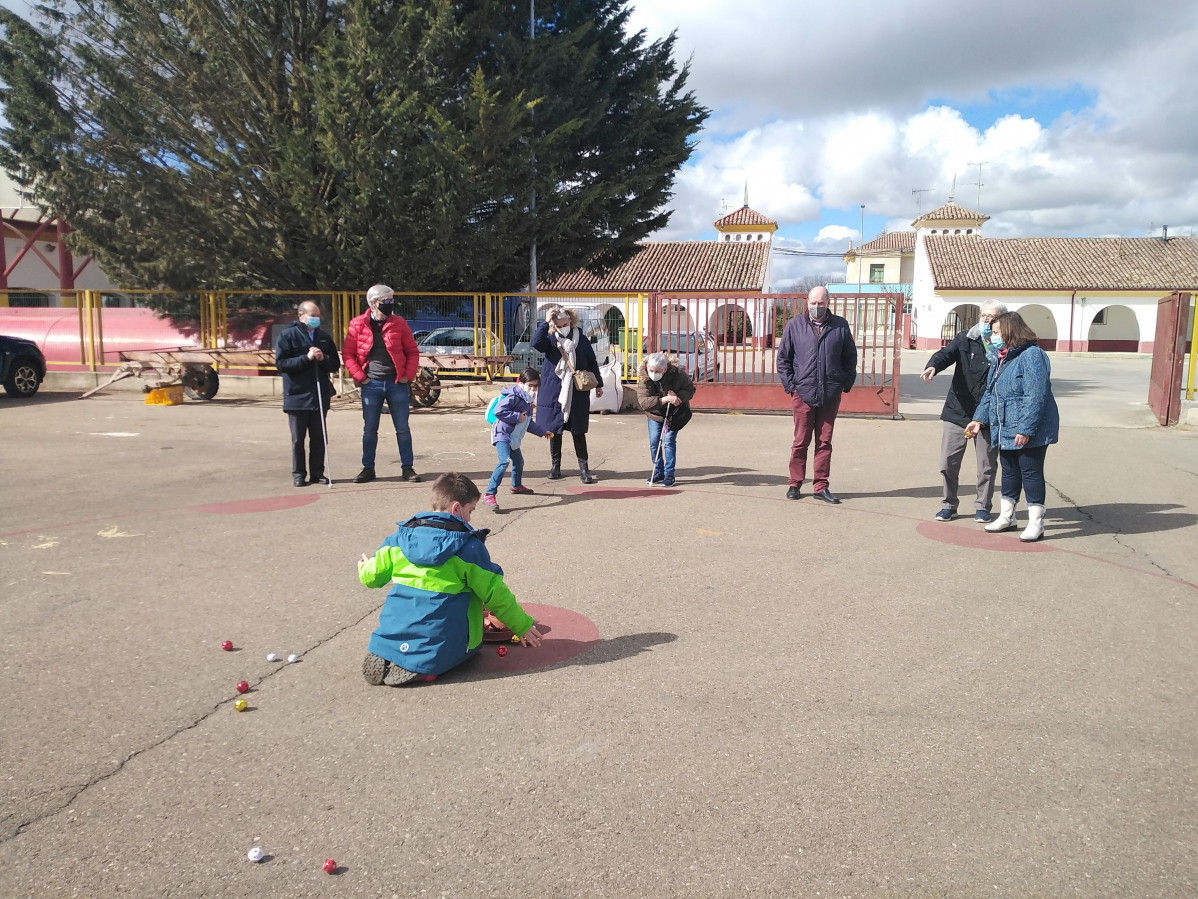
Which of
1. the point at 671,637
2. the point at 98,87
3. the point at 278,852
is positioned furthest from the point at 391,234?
the point at 278,852

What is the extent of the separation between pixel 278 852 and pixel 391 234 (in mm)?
15253

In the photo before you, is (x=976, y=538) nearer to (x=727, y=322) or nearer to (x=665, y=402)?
(x=665, y=402)

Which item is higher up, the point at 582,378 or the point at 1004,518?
the point at 582,378

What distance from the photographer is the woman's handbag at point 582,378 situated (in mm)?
8758

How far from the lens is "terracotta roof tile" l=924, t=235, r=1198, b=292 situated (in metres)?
50.5

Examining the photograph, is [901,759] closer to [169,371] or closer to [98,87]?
[169,371]

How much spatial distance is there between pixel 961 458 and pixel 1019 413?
0.89 meters

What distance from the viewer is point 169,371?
17.1 meters

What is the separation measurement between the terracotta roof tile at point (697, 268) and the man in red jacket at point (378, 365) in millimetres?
39747

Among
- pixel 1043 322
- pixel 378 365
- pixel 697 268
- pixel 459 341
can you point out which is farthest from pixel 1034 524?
pixel 1043 322

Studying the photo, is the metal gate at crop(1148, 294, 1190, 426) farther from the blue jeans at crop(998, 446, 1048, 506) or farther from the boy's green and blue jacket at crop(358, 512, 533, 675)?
the boy's green and blue jacket at crop(358, 512, 533, 675)

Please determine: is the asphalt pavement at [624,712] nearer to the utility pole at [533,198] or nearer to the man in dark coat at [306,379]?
the man in dark coat at [306,379]

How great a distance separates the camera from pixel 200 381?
668 inches

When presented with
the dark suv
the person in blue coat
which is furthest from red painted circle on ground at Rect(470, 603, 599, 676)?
the dark suv
